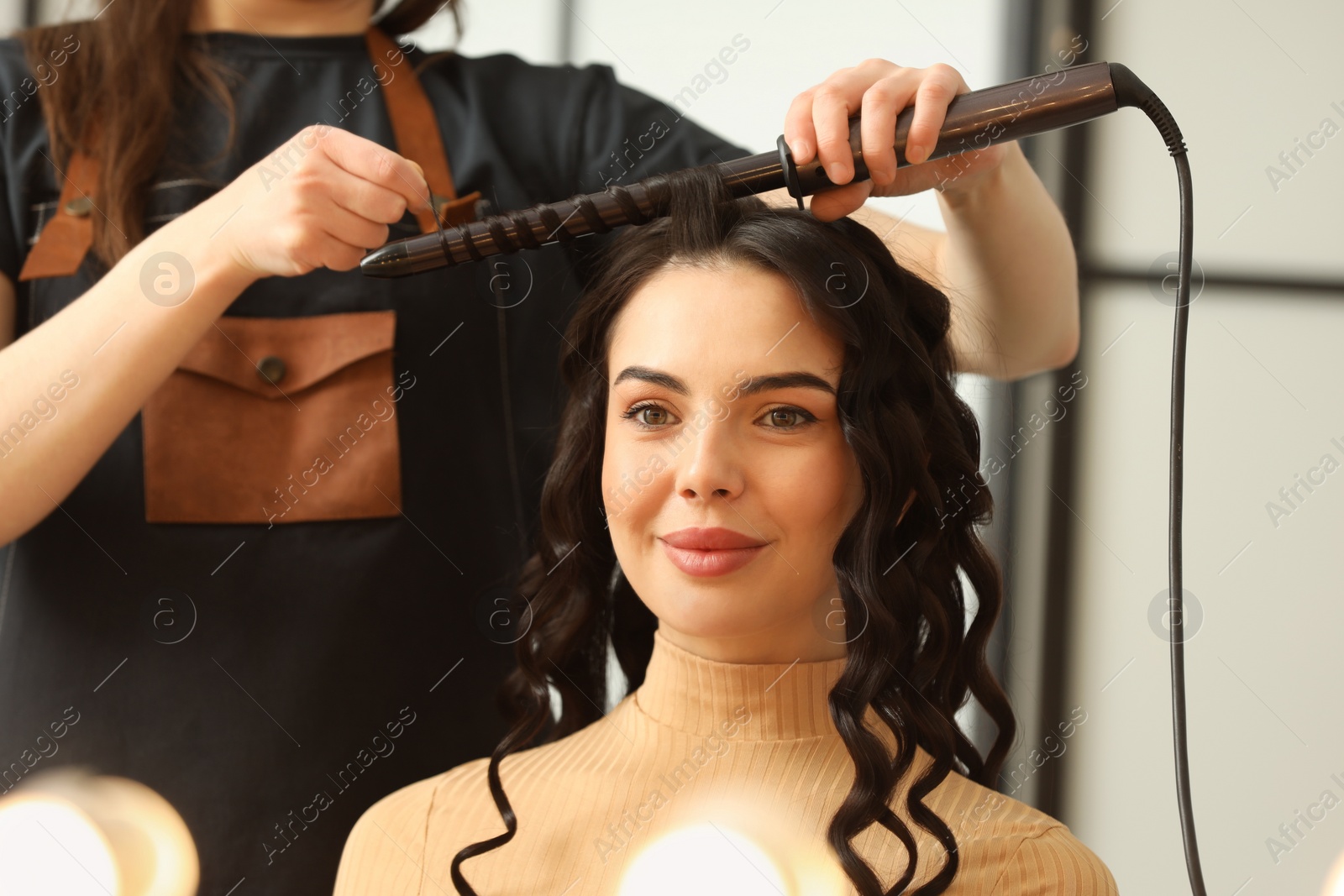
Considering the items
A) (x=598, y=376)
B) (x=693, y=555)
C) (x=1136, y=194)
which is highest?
(x=1136, y=194)

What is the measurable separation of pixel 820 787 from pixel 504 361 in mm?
598

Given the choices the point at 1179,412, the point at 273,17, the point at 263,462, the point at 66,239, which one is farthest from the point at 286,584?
the point at 1179,412

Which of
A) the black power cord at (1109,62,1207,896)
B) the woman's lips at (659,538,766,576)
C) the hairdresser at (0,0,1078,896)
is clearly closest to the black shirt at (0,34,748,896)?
the hairdresser at (0,0,1078,896)

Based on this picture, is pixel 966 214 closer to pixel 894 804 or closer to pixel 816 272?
pixel 816 272

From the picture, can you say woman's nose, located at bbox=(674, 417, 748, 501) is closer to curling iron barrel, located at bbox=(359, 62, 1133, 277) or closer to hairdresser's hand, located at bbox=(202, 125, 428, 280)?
curling iron barrel, located at bbox=(359, 62, 1133, 277)

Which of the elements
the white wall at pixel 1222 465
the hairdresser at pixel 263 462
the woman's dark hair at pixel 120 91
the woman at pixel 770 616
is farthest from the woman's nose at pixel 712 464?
the white wall at pixel 1222 465

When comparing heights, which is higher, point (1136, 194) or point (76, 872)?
point (1136, 194)

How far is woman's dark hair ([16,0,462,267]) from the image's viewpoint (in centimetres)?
115

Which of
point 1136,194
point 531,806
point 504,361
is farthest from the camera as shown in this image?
point 1136,194

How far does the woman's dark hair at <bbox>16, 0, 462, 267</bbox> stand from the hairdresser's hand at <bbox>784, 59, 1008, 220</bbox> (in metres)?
0.70

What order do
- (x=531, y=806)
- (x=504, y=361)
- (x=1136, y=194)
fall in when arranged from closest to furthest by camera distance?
(x=531, y=806) → (x=504, y=361) → (x=1136, y=194)

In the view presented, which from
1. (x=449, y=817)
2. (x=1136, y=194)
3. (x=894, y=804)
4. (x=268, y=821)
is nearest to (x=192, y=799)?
(x=268, y=821)

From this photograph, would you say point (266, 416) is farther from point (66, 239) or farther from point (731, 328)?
point (731, 328)

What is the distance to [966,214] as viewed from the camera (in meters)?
1.08
